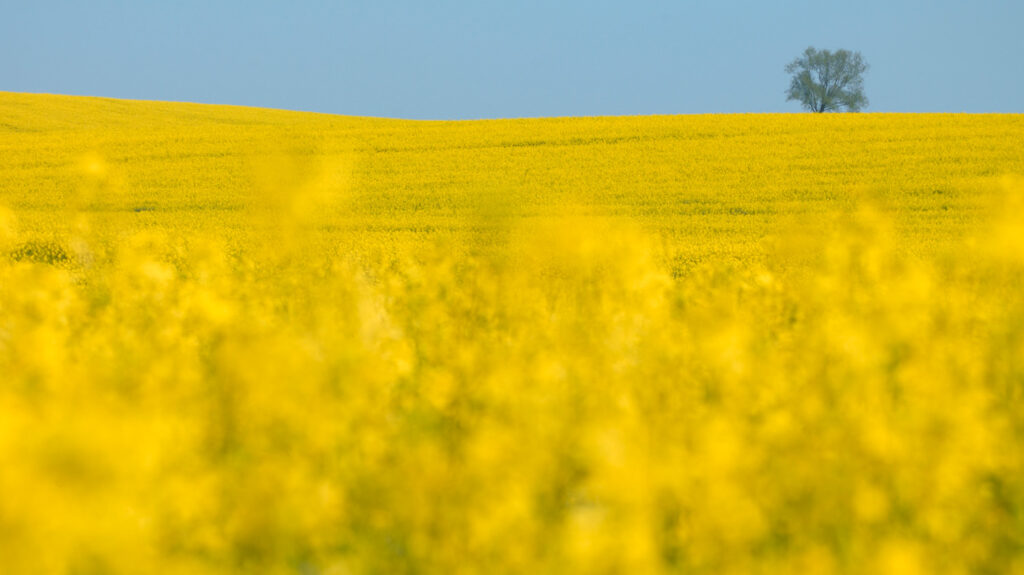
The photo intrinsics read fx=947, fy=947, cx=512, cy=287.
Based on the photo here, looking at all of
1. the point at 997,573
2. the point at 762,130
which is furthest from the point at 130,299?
the point at 762,130

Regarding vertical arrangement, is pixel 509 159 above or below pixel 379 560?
above

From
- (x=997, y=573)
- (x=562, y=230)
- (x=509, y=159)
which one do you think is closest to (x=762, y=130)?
(x=509, y=159)

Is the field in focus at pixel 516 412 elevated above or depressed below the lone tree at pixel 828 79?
below

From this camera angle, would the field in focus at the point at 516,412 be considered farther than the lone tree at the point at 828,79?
No

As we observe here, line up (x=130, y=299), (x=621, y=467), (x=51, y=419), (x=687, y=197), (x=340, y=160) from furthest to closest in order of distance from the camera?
(x=340, y=160) → (x=687, y=197) → (x=130, y=299) → (x=51, y=419) → (x=621, y=467)

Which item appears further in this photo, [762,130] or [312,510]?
[762,130]

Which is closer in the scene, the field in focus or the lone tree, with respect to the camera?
the field in focus

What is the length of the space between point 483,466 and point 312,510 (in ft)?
1.72

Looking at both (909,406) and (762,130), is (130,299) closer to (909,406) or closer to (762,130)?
(909,406)

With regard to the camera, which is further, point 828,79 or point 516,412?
point 828,79

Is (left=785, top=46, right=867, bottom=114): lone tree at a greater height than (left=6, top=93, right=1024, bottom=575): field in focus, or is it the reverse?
(left=785, top=46, right=867, bottom=114): lone tree

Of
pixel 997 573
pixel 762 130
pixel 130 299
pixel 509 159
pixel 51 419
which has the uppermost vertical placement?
pixel 762 130

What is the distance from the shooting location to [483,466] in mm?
2912

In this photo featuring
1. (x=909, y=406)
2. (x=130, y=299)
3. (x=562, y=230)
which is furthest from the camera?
(x=562, y=230)
